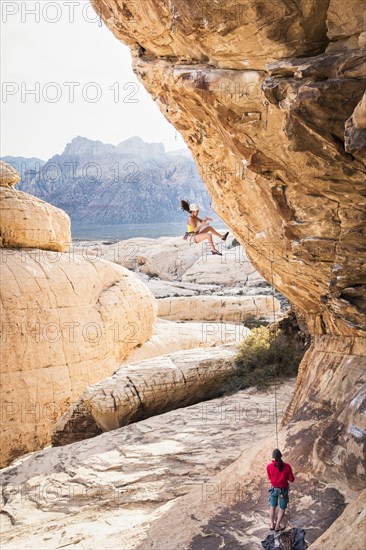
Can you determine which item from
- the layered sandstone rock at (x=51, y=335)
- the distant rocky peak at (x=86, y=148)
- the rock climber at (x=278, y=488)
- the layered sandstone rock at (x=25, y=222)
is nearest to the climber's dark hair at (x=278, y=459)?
the rock climber at (x=278, y=488)

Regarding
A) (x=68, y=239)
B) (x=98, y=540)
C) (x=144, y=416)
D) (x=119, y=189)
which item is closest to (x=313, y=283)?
(x=98, y=540)

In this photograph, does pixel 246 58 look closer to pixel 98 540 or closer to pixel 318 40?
pixel 318 40

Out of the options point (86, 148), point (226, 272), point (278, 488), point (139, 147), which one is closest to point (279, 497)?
point (278, 488)

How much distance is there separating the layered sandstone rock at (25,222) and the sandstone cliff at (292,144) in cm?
798

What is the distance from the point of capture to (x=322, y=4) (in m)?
5.21

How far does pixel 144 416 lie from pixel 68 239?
6.83 metres

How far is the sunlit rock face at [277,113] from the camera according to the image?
5230 mm

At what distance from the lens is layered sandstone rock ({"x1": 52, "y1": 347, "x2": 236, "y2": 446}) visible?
1212 cm

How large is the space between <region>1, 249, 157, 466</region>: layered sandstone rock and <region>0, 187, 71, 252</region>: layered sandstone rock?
0.38m

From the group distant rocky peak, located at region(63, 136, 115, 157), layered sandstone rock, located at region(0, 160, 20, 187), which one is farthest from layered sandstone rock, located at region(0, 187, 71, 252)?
distant rocky peak, located at region(63, 136, 115, 157)

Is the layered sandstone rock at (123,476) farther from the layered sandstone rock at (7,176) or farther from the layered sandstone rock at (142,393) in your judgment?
the layered sandstone rock at (7,176)

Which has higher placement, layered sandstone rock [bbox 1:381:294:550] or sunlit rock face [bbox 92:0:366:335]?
sunlit rock face [bbox 92:0:366:335]

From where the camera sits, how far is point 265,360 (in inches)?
557

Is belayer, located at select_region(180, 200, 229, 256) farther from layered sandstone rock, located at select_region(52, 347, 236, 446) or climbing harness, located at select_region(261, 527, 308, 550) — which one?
climbing harness, located at select_region(261, 527, 308, 550)
